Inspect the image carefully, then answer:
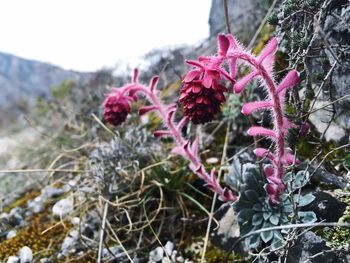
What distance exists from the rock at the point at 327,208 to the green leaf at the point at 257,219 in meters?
0.17

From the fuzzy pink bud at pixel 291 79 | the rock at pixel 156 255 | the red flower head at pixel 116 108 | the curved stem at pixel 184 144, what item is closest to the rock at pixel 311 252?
the curved stem at pixel 184 144

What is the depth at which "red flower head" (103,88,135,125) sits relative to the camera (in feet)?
5.87

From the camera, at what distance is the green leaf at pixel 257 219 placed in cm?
146

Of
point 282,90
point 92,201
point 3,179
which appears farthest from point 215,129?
point 3,179

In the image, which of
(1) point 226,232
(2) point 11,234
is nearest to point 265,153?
(1) point 226,232

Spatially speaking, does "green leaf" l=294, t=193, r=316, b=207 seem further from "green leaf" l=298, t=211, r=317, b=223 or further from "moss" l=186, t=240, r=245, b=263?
"moss" l=186, t=240, r=245, b=263

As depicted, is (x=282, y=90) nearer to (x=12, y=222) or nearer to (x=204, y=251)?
(x=204, y=251)

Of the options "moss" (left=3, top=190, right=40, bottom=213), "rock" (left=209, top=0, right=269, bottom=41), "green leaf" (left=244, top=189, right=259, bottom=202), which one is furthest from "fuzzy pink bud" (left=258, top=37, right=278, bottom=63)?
"moss" (left=3, top=190, right=40, bottom=213)

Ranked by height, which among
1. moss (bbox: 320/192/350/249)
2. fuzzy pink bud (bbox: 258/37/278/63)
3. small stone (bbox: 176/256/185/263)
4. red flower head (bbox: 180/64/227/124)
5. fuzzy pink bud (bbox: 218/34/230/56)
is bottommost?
small stone (bbox: 176/256/185/263)

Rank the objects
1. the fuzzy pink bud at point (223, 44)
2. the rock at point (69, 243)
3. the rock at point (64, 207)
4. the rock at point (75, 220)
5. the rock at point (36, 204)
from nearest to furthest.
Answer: the fuzzy pink bud at point (223, 44)
the rock at point (69, 243)
the rock at point (75, 220)
the rock at point (64, 207)
the rock at point (36, 204)

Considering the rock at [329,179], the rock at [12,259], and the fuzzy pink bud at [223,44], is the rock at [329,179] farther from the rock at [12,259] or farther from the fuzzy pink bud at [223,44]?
the rock at [12,259]

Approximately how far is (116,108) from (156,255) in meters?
0.68

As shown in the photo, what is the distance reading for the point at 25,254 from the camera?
1.82 m

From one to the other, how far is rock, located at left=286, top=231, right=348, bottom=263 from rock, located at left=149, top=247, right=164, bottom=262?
609 mm
